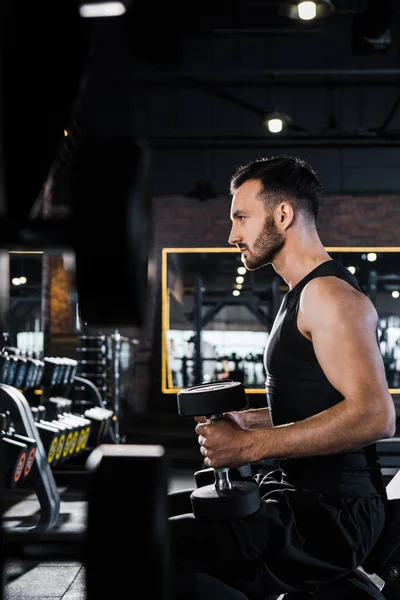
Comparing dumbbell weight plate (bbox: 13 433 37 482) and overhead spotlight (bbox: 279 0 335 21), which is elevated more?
overhead spotlight (bbox: 279 0 335 21)

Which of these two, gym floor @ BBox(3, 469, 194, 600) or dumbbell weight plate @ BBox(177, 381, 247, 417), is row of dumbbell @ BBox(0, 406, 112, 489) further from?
dumbbell weight plate @ BBox(177, 381, 247, 417)

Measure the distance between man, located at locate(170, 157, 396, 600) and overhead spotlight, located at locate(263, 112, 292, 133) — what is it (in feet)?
19.7

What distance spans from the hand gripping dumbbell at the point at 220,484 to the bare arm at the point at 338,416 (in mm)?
45

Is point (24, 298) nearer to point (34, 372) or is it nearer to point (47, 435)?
point (34, 372)

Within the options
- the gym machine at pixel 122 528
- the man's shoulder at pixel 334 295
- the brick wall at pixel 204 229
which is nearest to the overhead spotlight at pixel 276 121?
the brick wall at pixel 204 229

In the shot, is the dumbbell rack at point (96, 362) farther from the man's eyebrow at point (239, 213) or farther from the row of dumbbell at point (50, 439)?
the man's eyebrow at point (239, 213)

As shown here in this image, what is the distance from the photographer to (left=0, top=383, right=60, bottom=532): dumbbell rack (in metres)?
3.89

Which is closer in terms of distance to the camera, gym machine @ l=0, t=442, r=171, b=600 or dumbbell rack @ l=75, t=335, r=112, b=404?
gym machine @ l=0, t=442, r=171, b=600

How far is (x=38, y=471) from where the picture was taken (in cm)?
394

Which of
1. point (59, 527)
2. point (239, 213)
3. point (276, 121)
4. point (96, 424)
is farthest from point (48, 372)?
point (239, 213)

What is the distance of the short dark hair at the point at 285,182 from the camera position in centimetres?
168

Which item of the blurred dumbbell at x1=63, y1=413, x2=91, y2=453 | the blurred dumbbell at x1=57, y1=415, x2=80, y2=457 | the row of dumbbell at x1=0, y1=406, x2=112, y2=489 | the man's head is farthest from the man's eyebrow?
the blurred dumbbell at x1=63, y1=413, x2=91, y2=453

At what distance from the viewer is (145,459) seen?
746 millimetres

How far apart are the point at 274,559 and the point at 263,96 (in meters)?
7.98
